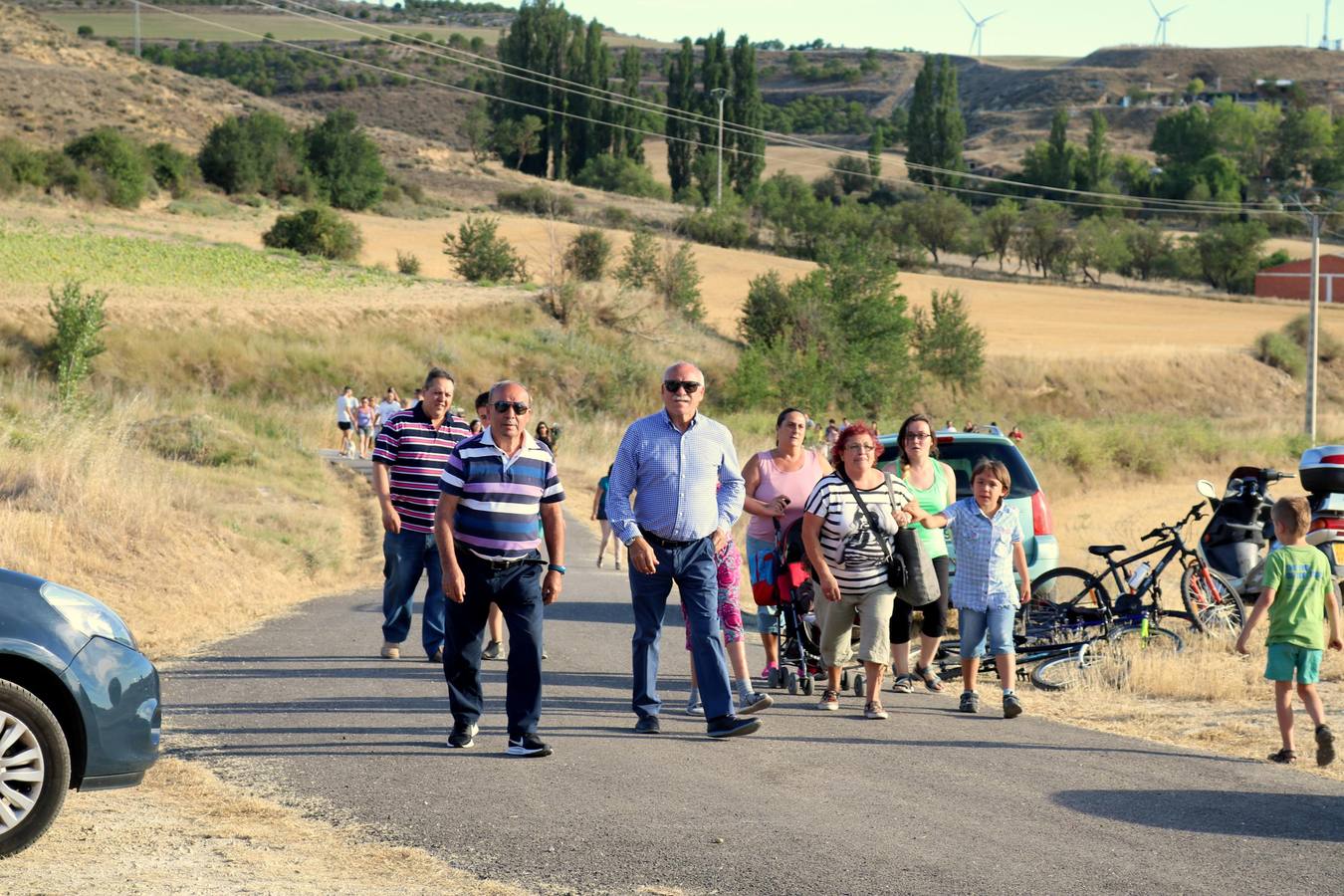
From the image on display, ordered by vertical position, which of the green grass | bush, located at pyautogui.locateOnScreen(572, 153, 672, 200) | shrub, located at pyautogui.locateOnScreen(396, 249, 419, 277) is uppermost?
bush, located at pyautogui.locateOnScreen(572, 153, 672, 200)

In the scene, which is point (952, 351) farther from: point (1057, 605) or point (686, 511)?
point (686, 511)

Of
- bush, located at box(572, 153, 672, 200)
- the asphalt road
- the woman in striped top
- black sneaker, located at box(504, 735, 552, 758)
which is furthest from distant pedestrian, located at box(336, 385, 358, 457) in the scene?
bush, located at box(572, 153, 672, 200)

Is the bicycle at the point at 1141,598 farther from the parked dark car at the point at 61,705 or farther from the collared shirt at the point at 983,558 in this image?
the parked dark car at the point at 61,705

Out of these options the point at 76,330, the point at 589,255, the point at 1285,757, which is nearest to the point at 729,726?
the point at 1285,757

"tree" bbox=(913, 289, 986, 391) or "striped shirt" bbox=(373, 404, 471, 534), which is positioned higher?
"tree" bbox=(913, 289, 986, 391)

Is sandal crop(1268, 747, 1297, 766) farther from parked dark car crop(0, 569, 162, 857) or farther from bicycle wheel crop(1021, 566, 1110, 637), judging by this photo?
parked dark car crop(0, 569, 162, 857)

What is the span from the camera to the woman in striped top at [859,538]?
9.33 metres

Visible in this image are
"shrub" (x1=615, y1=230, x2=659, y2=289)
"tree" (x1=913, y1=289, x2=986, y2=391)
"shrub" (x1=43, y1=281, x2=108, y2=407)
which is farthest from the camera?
"shrub" (x1=615, y1=230, x2=659, y2=289)

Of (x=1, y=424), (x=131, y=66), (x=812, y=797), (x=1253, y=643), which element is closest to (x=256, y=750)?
(x=812, y=797)

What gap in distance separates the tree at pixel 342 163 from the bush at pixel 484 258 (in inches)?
938

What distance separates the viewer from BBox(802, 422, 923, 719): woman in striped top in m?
9.33

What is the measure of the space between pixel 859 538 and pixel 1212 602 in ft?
15.5

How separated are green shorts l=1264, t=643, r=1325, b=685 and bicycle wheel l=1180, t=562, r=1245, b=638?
363 centimetres

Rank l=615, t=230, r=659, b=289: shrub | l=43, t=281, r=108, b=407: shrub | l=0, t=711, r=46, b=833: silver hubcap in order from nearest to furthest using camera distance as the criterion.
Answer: l=0, t=711, r=46, b=833: silver hubcap, l=43, t=281, r=108, b=407: shrub, l=615, t=230, r=659, b=289: shrub
